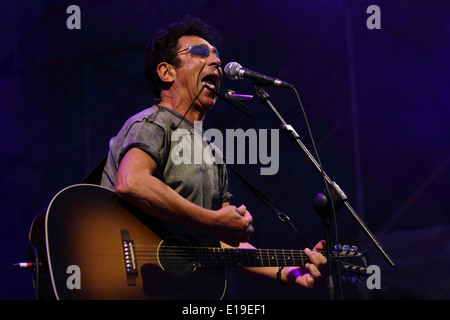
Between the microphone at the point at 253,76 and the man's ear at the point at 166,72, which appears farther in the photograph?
the man's ear at the point at 166,72

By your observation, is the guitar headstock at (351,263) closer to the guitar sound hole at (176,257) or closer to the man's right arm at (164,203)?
the man's right arm at (164,203)

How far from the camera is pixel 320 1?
6.59m

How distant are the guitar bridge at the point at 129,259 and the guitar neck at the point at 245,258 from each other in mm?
362

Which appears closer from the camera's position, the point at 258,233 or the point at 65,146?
the point at 258,233

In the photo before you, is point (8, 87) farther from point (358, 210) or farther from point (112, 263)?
point (112, 263)

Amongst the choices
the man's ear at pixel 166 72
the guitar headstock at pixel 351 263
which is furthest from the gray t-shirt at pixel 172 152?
the guitar headstock at pixel 351 263

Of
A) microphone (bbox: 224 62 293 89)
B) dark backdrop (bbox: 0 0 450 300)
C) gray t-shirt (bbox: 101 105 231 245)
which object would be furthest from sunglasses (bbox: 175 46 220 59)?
dark backdrop (bbox: 0 0 450 300)

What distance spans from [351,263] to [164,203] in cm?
117

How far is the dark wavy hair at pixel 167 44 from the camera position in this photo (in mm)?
3240

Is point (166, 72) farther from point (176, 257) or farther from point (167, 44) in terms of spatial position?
point (176, 257)

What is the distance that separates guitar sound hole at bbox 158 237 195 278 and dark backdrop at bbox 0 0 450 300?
385cm

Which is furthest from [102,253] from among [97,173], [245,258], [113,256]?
[245,258]
